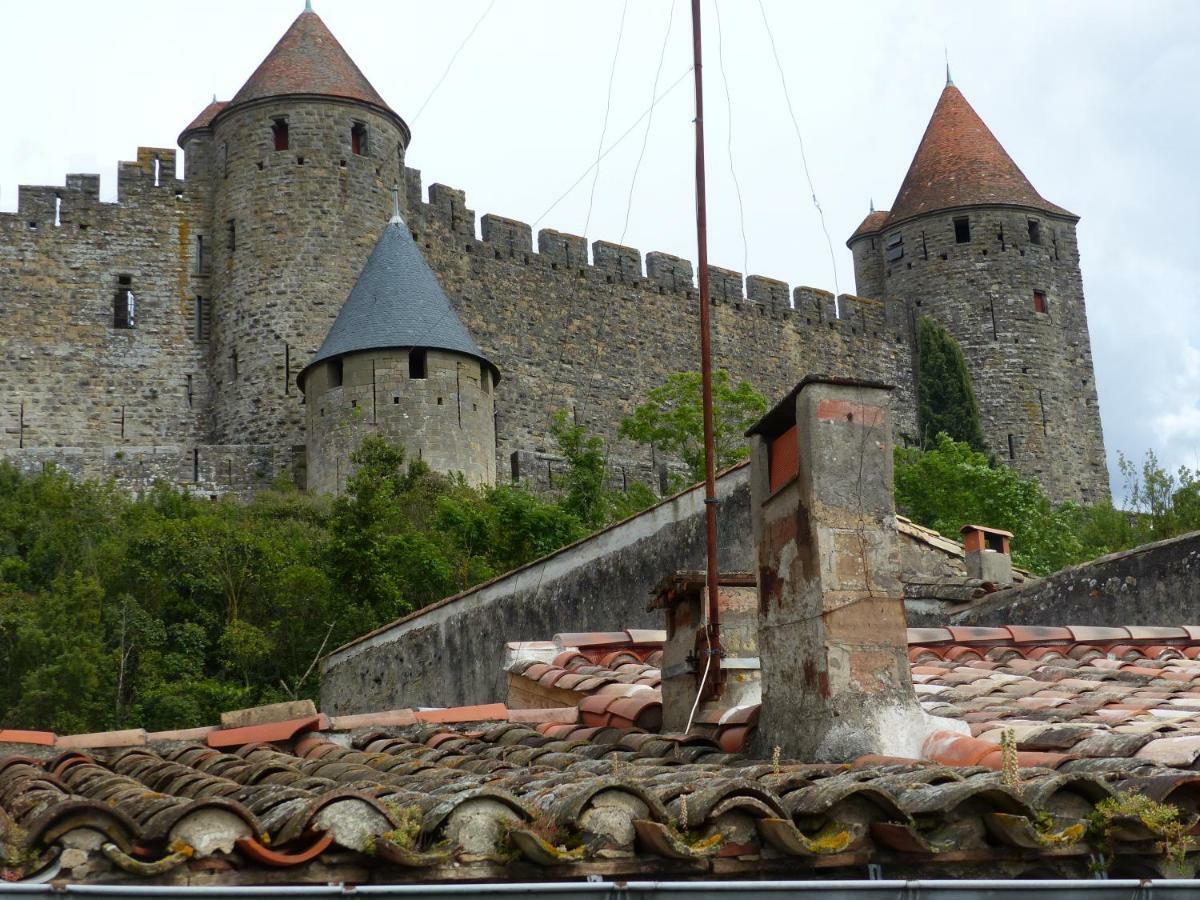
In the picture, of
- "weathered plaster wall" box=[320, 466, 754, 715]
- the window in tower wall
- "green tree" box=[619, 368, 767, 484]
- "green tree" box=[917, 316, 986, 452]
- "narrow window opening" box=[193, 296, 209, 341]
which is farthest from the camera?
the window in tower wall

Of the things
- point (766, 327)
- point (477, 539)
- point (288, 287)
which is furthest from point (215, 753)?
point (766, 327)

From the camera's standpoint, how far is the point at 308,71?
31.5 m

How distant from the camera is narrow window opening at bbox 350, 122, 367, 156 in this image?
103 ft

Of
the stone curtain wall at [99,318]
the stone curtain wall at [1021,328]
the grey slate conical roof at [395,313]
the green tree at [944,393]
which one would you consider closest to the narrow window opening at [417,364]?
the grey slate conical roof at [395,313]

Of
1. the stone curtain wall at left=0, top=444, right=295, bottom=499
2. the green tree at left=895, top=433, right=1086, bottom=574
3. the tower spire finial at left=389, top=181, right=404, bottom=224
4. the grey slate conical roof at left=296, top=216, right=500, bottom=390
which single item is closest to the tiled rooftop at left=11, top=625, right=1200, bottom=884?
the grey slate conical roof at left=296, top=216, right=500, bottom=390

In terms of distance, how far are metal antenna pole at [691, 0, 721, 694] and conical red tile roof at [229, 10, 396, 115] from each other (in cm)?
2387

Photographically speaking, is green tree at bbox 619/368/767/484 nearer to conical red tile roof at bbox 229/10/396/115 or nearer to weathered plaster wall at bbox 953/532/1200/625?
conical red tile roof at bbox 229/10/396/115

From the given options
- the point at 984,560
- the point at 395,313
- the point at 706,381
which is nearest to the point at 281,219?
the point at 395,313

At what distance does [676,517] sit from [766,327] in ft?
84.3

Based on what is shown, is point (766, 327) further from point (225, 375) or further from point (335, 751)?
point (335, 751)

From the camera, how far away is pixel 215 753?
705 cm

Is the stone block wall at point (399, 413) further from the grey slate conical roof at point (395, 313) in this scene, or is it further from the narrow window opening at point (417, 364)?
the grey slate conical roof at point (395, 313)

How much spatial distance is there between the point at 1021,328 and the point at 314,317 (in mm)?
16634

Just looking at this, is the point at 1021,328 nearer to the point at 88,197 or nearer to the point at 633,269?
the point at 633,269
